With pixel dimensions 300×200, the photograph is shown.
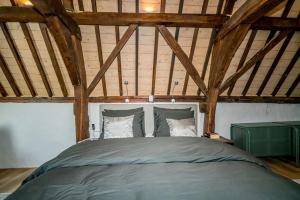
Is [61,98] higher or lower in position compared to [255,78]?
lower

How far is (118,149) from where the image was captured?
2.11 metres

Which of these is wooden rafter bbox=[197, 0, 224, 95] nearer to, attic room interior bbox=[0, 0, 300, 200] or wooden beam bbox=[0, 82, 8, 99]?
attic room interior bbox=[0, 0, 300, 200]

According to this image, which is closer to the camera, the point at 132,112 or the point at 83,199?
the point at 83,199

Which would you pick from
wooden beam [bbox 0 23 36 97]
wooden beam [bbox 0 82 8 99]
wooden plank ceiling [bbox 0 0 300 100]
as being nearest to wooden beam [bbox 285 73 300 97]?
wooden plank ceiling [bbox 0 0 300 100]

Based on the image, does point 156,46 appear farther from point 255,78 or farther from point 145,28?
point 255,78

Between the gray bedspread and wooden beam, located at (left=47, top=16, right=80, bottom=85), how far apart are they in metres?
1.23

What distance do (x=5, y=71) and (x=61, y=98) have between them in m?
0.95

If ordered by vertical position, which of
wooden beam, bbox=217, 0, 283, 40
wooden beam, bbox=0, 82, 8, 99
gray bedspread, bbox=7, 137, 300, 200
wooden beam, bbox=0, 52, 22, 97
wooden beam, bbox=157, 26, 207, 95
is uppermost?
wooden beam, bbox=217, 0, 283, 40

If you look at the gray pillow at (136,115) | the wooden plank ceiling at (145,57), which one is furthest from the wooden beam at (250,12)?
the gray pillow at (136,115)

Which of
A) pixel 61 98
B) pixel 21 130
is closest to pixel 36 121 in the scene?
pixel 21 130

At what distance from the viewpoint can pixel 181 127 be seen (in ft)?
10.8

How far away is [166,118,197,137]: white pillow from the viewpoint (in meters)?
3.27

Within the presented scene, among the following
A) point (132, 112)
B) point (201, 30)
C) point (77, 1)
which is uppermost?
point (77, 1)

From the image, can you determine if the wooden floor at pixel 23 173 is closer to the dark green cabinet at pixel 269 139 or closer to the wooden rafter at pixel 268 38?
the dark green cabinet at pixel 269 139
